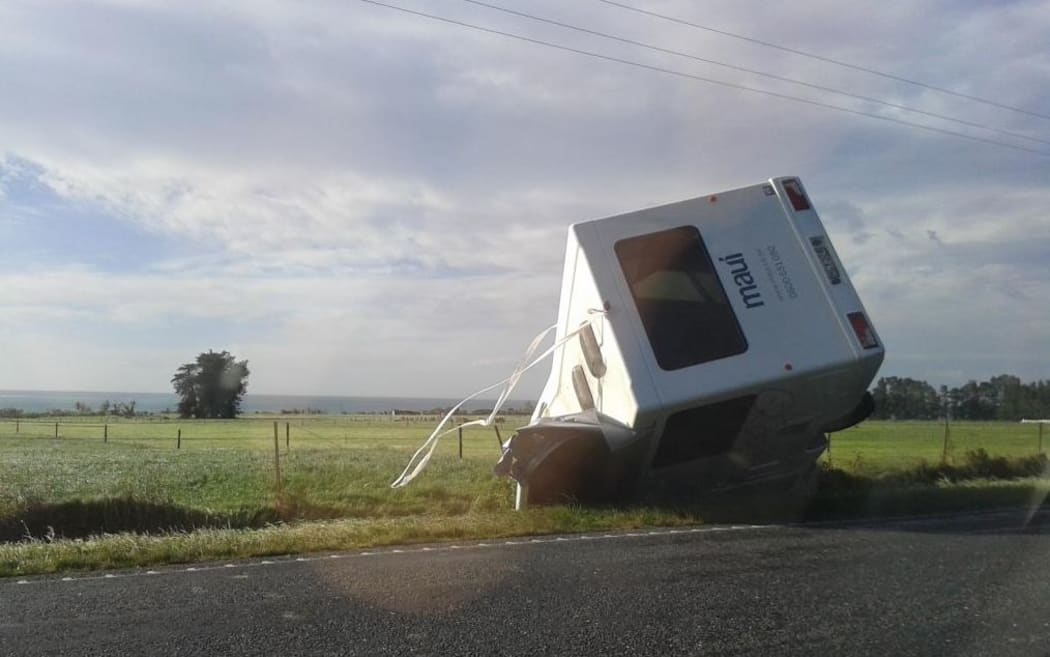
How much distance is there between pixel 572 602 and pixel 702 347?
3.69 m

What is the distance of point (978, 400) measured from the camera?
3716 cm

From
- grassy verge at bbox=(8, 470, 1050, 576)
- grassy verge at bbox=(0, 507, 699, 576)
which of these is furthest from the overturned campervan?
grassy verge at bbox=(0, 507, 699, 576)

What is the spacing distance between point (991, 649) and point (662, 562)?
256 centimetres

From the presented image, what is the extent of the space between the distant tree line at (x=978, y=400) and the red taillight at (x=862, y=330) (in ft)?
83.7

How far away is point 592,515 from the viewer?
9.35 metres

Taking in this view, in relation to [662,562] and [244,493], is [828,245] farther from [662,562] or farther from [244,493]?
[244,493]

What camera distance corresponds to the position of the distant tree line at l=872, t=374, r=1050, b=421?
33513 mm

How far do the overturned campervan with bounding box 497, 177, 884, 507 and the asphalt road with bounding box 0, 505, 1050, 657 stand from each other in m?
1.40

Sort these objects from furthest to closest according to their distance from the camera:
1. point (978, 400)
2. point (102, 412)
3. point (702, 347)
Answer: point (102, 412), point (978, 400), point (702, 347)

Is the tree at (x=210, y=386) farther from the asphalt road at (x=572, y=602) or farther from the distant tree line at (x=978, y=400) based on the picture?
the asphalt road at (x=572, y=602)

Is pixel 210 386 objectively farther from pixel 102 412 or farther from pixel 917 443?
pixel 917 443

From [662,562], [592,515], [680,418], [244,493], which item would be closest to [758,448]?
[680,418]

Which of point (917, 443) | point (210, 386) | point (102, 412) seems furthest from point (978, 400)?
point (102, 412)

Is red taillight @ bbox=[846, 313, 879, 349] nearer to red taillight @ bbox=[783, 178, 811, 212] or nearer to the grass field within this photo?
red taillight @ bbox=[783, 178, 811, 212]
